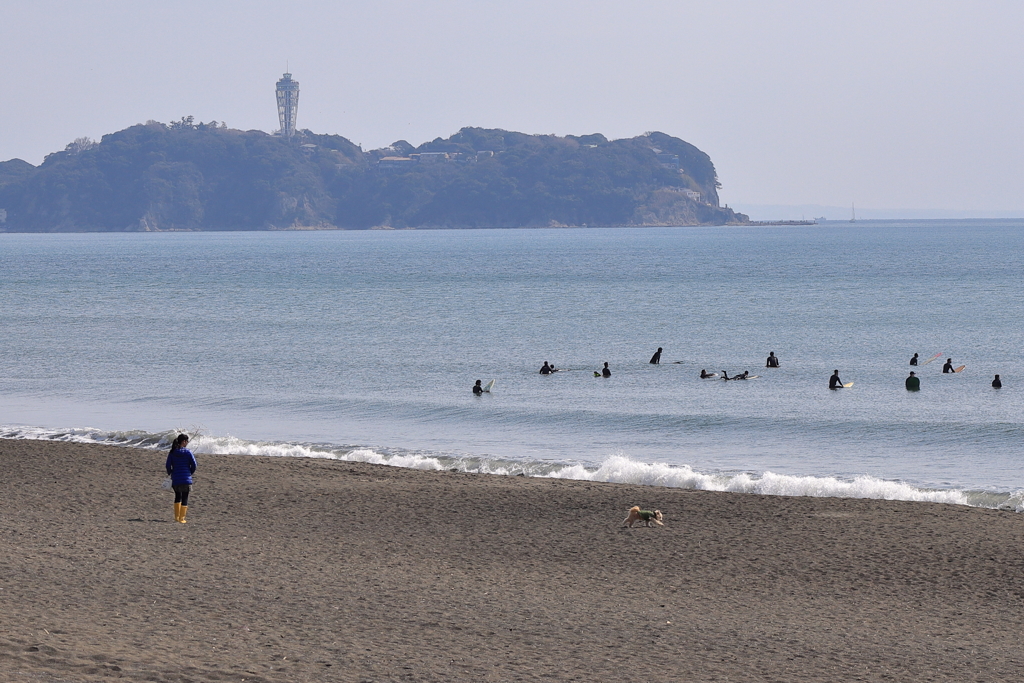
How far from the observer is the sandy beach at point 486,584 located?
10859 millimetres

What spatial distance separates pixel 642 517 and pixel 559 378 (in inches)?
915

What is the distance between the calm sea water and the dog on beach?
14.9 ft

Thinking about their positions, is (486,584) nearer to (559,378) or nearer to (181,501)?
(181,501)

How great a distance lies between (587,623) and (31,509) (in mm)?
9984

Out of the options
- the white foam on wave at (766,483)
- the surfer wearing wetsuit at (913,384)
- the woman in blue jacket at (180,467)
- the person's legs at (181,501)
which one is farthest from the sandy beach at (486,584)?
the surfer wearing wetsuit at (913,384)

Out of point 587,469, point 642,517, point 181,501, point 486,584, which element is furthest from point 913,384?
point 181,501

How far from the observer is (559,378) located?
40.9 metres

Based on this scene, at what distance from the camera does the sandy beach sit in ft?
35.6

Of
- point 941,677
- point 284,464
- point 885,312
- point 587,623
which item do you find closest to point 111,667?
point 587,623

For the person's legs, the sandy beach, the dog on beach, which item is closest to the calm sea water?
the sandy beach

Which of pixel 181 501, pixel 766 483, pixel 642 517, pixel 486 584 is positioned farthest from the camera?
pixel 766 483

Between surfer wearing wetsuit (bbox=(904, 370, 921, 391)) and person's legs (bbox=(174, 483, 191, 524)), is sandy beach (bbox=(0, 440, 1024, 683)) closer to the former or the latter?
person's legs (bbox=(174, 483, 191, 524))

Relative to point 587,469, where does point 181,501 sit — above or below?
above

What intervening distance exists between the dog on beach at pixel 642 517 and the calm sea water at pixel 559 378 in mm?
4544
